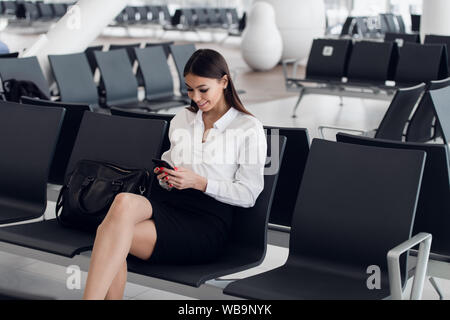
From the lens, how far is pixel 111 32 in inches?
914

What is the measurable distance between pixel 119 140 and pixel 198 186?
61 cm

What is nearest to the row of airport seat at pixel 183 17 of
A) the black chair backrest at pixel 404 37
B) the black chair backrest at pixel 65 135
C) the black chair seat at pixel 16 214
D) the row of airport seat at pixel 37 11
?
the row of airport seat at pixel 37 11

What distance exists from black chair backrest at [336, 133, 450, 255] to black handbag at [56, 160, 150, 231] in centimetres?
81

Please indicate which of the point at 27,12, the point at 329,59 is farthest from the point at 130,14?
the point at 329,59

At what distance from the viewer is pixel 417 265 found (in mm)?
2406

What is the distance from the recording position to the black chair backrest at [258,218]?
8.80ft

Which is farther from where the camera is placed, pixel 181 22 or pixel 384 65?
pixel 181 22

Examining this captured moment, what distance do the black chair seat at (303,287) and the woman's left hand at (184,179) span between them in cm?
39

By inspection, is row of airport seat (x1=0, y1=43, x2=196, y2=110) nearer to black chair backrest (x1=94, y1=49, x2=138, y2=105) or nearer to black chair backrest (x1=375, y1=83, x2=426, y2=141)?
black chair backrest (x1=94, y1=49, x2=138, y2=105)

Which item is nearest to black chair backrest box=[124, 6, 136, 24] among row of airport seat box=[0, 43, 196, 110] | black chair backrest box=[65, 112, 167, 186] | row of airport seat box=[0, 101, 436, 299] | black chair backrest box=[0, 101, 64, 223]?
row of airport seat box=[0, 43, 196, 110]

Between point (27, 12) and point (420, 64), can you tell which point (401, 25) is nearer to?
point (420, 64)
